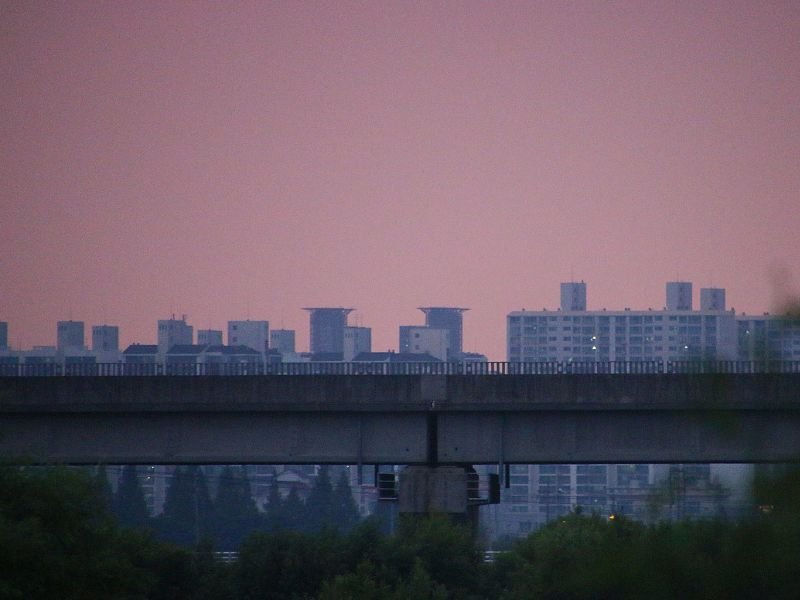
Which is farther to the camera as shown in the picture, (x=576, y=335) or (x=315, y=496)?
(x=576, y=335)

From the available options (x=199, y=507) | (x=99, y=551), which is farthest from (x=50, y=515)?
(x=199, y=507)

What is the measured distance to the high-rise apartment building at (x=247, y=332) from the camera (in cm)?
15612

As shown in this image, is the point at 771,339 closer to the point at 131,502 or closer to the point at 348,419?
the point at 348,419

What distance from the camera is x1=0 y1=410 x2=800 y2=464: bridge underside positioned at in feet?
108

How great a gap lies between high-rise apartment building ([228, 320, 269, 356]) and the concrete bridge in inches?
4782

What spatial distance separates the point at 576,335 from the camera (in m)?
138

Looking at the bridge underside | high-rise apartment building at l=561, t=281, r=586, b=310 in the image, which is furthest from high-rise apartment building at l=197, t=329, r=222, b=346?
the bridge underside

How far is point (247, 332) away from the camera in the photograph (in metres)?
159

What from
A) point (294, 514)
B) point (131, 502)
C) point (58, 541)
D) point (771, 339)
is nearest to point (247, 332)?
point (294, 514)

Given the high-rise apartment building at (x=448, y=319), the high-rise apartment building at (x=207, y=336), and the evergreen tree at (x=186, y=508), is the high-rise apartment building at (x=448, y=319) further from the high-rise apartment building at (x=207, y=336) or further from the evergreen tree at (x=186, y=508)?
the evergreen tree at (x=186, y=508)

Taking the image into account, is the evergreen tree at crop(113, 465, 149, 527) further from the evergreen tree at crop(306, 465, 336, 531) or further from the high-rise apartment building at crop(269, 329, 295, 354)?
the high-rise apartment building at crop(269, 329, 295, 354)

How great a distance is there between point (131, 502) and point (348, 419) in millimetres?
43399

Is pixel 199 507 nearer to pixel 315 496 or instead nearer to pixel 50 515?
pixel 315 496

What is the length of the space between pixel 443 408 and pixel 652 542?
1002 inches
